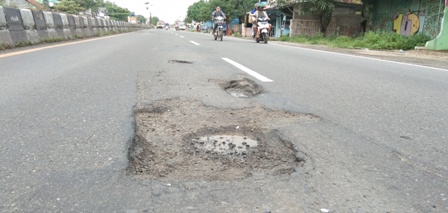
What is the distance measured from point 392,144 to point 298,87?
6.69 ft

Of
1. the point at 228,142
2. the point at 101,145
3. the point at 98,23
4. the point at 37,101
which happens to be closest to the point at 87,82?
the point at 37,101

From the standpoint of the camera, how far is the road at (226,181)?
157 cm

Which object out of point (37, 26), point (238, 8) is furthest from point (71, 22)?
point (238, 8)

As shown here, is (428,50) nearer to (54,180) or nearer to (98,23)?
(54,180)

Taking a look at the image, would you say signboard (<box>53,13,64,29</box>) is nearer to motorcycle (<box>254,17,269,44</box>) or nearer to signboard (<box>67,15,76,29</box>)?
signboard (<box>67,15,76,29</box>)

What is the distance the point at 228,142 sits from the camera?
7.77 feet

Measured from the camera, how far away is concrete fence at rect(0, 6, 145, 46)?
8172 millimetres

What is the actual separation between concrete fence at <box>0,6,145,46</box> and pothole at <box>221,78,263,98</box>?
634cm

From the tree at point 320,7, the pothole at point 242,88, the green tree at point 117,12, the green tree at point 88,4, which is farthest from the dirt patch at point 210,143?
the green tree at point 117,12

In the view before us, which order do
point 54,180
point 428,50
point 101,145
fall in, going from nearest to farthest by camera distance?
point 54,180 → point 101,145 → point 428,50

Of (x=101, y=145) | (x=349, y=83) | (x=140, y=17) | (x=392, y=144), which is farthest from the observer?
(x=140, y=17)

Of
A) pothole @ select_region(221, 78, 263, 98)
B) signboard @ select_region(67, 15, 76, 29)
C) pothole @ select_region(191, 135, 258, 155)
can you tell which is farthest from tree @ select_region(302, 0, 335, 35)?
pothole @ select_region(191, 135, 258, 155)

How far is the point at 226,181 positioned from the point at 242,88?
8.18 feet

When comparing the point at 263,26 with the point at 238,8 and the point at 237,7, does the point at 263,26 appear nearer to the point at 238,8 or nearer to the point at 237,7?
the point at 238,8
